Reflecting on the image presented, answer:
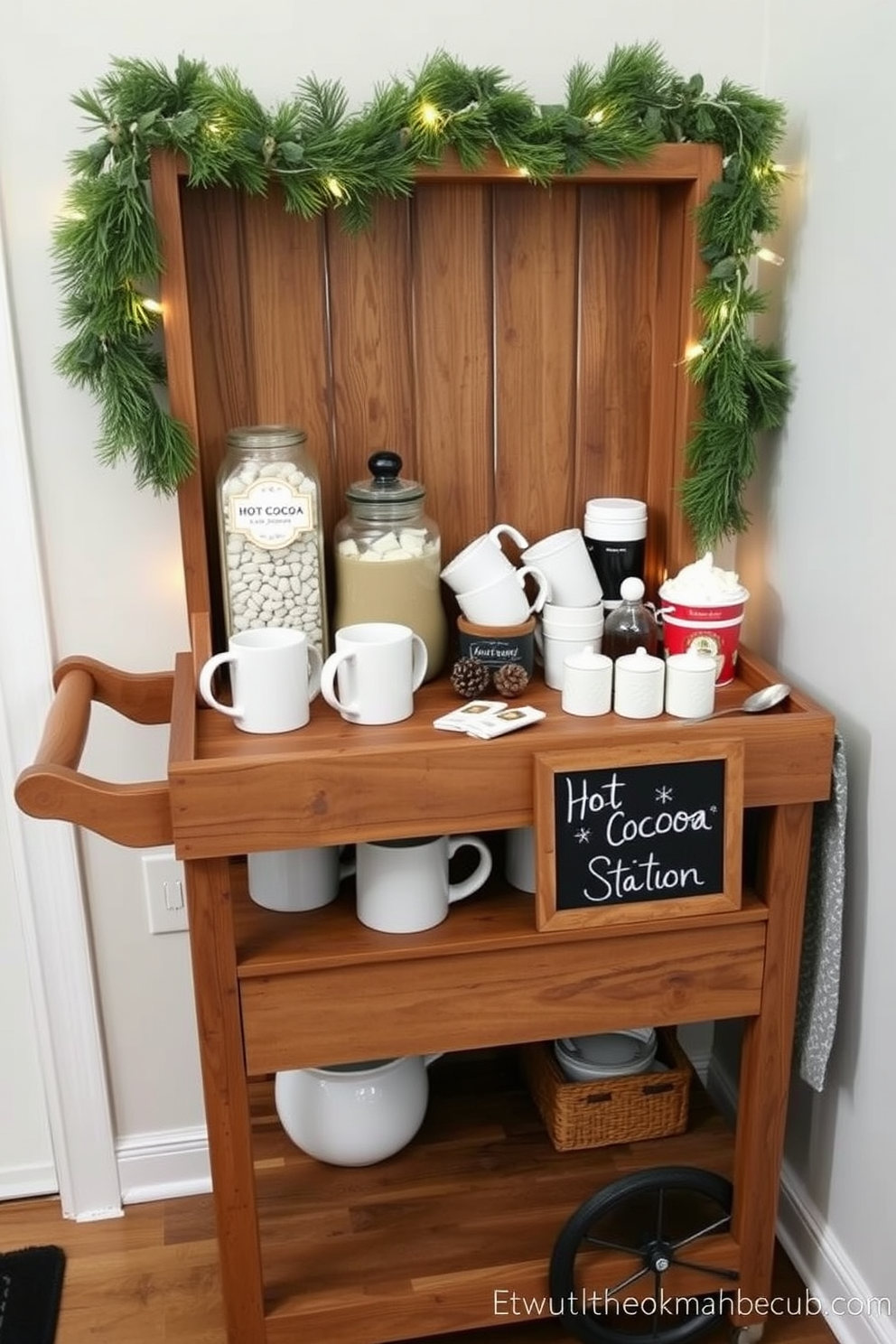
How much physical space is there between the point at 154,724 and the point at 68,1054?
55cm

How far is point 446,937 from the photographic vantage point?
1451 millimetres

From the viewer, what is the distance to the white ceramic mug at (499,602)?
1551 mm

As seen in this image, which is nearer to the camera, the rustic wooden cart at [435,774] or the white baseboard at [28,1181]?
the rustic wooden cart at [435,774]

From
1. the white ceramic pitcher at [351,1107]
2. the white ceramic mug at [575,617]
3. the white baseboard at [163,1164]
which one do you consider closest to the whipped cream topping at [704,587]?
the white ceramic mug at [575,617]

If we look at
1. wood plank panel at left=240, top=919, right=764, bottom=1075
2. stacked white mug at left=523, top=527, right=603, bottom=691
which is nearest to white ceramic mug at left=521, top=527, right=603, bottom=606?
stacked white mug at left=523, top=527, right=603, bottom=691

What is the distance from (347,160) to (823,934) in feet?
3.59

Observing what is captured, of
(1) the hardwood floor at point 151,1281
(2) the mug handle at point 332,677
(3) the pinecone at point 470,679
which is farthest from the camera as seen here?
(1) the hardwood floor at point 151,1281

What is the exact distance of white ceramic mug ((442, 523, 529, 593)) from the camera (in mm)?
1554

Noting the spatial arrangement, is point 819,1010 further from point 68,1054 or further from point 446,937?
point 68,1054

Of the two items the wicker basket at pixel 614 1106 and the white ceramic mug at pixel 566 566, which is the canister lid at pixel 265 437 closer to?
the white ceramic mug at pixel 566 566

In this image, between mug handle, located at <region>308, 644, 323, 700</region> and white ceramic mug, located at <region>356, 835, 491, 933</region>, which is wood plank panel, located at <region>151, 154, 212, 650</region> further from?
white ceramic mug, located at <region>356, 835, 491, 933</region>

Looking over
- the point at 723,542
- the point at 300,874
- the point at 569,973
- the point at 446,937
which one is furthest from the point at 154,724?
the point at 723,542

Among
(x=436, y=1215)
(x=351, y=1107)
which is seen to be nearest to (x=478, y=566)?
(x=351, y=1107)

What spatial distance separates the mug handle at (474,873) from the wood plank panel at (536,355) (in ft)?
1.44
